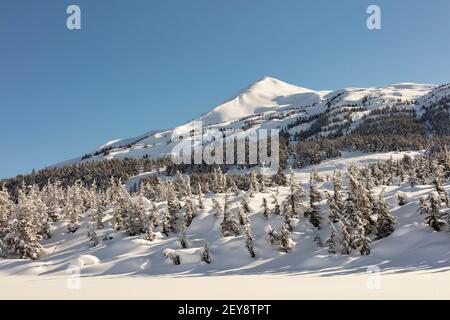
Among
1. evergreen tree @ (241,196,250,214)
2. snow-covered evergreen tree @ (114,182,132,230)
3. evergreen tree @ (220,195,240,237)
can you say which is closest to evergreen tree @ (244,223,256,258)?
evergreen tree @ (220,195,240,237)

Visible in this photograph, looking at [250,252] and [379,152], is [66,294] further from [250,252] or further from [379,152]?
[379,152]

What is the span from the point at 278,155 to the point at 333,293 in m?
158

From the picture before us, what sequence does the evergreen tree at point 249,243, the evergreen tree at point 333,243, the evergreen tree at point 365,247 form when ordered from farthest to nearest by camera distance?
the evergreen tree at point 249,243, the evergreen tree at point 333,243, the evergreen tree at point 365,247

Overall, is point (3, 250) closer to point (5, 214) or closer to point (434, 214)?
point (5, 214)

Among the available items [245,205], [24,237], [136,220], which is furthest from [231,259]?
[24,237]

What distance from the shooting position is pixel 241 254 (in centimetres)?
3522

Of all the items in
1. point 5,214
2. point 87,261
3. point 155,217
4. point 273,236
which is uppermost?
point 273,236

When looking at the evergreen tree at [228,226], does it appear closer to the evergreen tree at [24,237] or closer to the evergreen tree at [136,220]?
the evergreen tree at [136,220]

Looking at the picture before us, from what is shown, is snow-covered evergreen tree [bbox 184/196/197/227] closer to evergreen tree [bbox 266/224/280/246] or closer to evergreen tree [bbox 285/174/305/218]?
evergreen tree [bbox 285/174/305/218]

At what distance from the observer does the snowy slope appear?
2753 cm

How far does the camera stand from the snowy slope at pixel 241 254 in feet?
90.3

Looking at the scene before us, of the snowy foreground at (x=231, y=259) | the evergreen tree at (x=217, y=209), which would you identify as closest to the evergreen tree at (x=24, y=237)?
the snowy foreground at (x=231, y=259)
